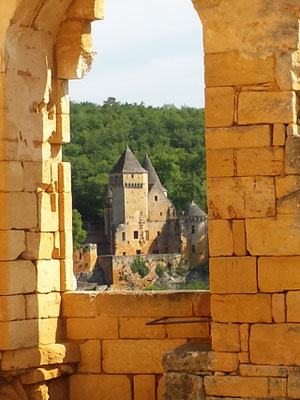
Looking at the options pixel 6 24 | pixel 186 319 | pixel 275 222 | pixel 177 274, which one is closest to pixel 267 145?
pixel 275 222

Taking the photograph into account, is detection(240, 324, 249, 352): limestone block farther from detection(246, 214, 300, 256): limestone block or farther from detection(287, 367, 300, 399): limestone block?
detection(246, 214, 300, 256): limestone block

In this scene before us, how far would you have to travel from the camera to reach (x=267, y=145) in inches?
390

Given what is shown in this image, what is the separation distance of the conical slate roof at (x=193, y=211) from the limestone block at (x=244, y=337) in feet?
263

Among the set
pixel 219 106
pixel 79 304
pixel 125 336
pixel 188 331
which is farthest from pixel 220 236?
pixel 79 304

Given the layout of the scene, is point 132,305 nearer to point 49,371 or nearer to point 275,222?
point 49,371

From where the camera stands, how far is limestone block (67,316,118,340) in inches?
460

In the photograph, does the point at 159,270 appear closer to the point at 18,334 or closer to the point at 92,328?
the point at 92,328

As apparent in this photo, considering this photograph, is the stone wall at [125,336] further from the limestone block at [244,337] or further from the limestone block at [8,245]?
the limestone block at [244,337]

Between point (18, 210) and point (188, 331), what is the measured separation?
172 cm

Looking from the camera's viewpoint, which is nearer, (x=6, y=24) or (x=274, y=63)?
(x=274, y=63)

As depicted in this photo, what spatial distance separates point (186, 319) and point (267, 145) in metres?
2.08

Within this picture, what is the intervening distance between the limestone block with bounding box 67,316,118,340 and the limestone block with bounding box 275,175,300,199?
244cm

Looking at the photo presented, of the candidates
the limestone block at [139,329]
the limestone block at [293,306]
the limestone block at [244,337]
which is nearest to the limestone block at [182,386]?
the limestone block at [244,337]

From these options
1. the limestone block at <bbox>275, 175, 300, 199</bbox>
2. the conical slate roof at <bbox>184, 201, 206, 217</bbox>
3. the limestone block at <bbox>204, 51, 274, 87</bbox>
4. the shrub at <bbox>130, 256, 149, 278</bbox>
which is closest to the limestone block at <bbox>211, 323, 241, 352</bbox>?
the limestone block at <bbox>275, 175, 300, 199</bbox>
